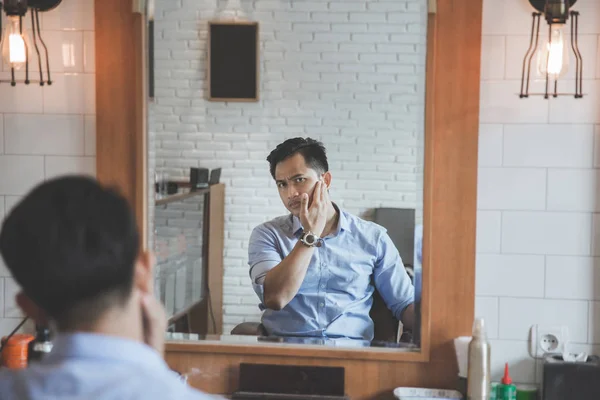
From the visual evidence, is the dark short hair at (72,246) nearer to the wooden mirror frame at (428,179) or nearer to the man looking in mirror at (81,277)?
the man looking in mirror at (81,277)

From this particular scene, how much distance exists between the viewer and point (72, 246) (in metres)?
0.95

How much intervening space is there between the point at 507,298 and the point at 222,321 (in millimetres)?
777

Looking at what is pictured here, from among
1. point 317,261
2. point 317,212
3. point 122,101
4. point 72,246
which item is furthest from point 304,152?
point 72,246

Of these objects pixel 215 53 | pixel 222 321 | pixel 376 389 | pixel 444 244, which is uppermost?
pixel 215 53

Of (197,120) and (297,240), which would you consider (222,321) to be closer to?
(297,240)

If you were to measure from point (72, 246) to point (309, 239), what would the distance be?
50.9 inches

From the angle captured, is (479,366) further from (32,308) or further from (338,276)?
(32,308)

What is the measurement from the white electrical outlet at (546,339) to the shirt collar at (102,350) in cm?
147

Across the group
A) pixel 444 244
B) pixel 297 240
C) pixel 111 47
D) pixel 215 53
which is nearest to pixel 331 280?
pixel 297 240

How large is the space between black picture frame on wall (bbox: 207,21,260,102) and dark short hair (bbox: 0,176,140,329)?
1.24 metres

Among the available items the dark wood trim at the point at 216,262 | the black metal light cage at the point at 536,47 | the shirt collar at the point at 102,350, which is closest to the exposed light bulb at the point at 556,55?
the black metal light cage at the point at 536,47

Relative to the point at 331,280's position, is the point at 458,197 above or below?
above

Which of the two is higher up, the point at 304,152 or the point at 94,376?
the point at 304,152

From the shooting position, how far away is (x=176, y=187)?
2.27 m
